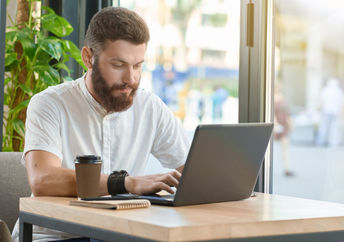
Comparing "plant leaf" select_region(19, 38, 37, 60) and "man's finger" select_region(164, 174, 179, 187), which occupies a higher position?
"plant leaf" select_region(19, 38, 37, 60)

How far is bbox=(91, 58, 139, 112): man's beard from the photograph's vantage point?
214 cm

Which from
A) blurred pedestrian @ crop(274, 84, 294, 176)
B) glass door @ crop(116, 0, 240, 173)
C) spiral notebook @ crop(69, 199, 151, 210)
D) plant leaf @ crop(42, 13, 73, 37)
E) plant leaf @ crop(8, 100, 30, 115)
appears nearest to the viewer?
spiral notebook @ crop(69, 199, 151, 210)

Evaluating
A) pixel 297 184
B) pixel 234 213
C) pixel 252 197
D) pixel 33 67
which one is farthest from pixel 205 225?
pixel 33 67

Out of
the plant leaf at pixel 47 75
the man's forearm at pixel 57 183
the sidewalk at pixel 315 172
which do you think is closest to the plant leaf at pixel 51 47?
the plant leaf at pixel 47 75

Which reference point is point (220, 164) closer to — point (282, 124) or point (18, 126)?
point (282, 124)

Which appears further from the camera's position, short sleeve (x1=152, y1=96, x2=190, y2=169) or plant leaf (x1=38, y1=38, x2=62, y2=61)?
plant leaf (x1=38, y1=38, x2=62, y2=61)

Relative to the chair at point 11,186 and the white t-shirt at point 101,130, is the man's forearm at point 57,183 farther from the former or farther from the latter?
the chair at point 11,186

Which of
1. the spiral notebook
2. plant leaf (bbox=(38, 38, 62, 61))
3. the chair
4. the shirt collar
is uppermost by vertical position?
plant leaf (bbox=(38, 38, 62, 61))

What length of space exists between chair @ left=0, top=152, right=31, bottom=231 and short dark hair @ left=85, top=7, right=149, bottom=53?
71 cm

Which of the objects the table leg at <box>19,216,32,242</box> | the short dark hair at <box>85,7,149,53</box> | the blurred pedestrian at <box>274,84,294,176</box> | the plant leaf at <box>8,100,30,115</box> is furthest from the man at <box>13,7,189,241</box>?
the plant leaf at <box>8,100,30,115</box>

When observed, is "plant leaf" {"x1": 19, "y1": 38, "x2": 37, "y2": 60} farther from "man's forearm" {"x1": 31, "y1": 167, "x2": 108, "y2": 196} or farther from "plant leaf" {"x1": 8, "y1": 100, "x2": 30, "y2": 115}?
"man's forearm" {"x1": 31, "y1": 167, "x2": 108, "y2": 196}

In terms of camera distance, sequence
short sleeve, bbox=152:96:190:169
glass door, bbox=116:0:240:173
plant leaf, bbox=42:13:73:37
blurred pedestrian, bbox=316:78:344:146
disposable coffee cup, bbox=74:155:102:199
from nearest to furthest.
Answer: disposable coffee cup, bbox=74:155:102:199 < short sleeve, bbox=152:96:190:169 < blurred pedestrian, bbox=316:78:344:146 < glass door, bbox=116:0:240:173 < plant leaf, bbox=42:13:73:37

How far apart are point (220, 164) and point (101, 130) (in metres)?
0.74

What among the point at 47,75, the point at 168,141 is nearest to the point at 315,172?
the point at 168,141
